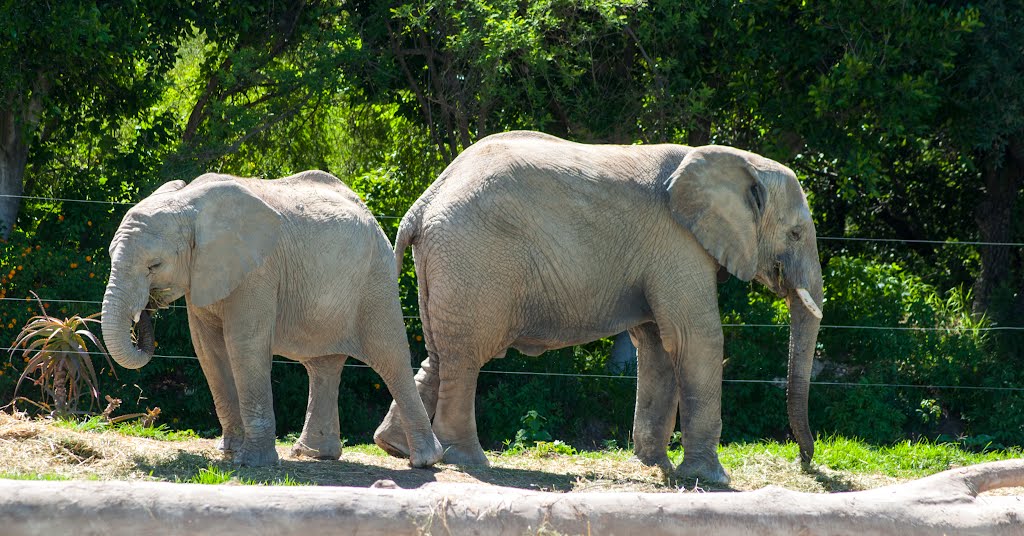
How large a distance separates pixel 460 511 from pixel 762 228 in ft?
15.7

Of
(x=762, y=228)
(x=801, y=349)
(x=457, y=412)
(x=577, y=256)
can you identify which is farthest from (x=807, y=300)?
(x=457, y=412)

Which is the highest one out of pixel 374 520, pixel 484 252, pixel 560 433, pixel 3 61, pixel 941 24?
pixel 941 24

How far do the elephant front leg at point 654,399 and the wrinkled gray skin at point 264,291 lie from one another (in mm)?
1867

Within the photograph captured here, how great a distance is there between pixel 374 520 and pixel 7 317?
784cm

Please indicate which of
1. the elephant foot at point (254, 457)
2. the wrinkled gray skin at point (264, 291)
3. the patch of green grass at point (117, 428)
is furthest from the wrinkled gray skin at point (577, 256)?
the patch of green grass at point (117, 428)

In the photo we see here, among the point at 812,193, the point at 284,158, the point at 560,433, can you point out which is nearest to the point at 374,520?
the point at 560,433

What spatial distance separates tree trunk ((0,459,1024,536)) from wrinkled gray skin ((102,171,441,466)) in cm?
202

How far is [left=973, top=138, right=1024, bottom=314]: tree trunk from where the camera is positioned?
14.5 metres

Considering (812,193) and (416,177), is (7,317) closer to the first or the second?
(416,177)

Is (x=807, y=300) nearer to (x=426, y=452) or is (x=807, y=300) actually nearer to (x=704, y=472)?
(x=704, y=472)

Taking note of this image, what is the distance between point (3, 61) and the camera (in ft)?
39.0

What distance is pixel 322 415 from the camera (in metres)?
A: 8.77

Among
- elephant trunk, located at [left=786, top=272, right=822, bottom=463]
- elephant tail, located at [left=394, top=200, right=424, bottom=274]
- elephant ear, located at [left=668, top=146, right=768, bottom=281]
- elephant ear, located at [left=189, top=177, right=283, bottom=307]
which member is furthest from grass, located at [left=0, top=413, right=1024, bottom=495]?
elephant ear, located at [left=668, top=146, right=768, bottom=281]

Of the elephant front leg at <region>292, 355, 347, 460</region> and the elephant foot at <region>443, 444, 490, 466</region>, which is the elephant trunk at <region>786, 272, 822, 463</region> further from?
the elephant front leg at <region>292, 355, 347, 460</region>
